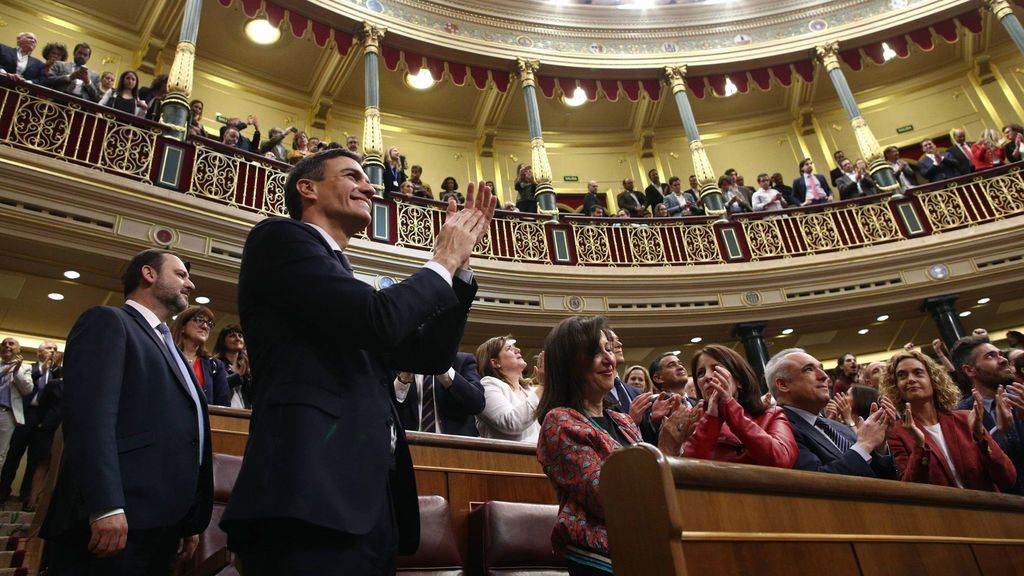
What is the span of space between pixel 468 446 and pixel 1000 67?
481 inches

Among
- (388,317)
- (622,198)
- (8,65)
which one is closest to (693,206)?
(622,198)

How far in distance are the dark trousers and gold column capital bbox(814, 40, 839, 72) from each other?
10530 mm

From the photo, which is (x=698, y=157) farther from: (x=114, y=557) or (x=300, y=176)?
(x=114, y=557)

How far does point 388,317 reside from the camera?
113cm

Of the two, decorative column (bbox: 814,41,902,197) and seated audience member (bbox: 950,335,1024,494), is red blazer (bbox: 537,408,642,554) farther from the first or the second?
decorative column (bbox: 814,41,902,197)

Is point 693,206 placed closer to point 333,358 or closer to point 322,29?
point 322,29

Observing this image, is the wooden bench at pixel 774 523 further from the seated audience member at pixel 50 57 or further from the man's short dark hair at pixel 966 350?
the seated audience member at pixel 50 57

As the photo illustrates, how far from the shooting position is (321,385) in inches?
44.5

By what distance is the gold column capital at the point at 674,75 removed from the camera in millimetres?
10125

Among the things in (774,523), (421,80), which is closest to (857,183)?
(421,80)

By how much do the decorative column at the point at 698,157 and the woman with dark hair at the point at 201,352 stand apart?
664 cm

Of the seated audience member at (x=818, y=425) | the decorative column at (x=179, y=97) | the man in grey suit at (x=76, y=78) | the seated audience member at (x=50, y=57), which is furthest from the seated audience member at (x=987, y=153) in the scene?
the seated audience member at (x=50, y=57)

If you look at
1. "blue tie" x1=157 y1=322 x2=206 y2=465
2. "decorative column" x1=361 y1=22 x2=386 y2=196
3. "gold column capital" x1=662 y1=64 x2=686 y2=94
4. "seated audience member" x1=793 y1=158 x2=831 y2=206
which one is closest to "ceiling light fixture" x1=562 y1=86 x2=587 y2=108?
"gold column capital" x1=662 y1=64 x2=686 y2=94

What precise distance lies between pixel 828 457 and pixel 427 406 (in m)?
1.69
